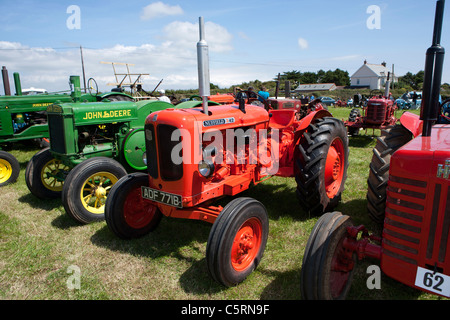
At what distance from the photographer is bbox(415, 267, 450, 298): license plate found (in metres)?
1.77

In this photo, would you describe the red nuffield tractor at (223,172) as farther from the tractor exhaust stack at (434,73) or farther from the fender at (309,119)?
the tractor exhaust stack at (434,73)

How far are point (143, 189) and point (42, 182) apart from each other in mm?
2730

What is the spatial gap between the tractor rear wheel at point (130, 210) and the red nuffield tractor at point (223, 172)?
0.01m

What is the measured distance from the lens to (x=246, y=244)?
113 inches

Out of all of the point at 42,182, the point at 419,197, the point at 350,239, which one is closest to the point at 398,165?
the point at 419,197

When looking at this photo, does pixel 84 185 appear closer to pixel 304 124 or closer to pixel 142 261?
pixel 142 261

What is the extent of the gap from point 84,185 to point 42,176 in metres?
1.45

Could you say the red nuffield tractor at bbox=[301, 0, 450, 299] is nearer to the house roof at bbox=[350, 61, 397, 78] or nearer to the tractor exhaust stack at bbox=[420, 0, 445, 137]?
the tractor exhaust stack at bbox=[420, 0, 445, 137]

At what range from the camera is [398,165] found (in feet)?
6.28

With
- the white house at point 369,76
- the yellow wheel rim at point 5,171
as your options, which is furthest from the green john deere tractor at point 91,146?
the white house at point 369,76

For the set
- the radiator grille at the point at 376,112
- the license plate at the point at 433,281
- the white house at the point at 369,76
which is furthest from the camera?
the white house at the point at 369,76

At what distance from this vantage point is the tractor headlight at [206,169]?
9.79 feet

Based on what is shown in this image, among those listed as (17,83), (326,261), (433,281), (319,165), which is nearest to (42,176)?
(319,165)
